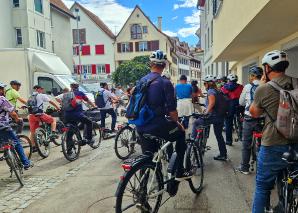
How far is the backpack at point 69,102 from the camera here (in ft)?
24.3

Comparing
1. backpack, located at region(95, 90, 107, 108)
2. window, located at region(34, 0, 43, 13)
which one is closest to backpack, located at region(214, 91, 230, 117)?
backpack, located at region(95, 90, 107, 108)

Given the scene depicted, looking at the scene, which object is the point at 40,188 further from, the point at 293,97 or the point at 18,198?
the point at 293,97

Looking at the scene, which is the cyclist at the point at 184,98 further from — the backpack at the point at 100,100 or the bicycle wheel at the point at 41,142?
the bicycle wheel at the point at 41,142

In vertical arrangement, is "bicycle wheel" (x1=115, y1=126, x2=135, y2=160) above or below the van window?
below

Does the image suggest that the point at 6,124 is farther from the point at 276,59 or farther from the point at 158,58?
the point at 276,59

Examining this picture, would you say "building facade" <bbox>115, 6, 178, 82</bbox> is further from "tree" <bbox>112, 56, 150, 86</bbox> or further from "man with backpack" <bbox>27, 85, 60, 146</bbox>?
"man with backpack" <bbox>27, 85, 60, 146</bbox>

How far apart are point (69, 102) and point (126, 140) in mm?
1655

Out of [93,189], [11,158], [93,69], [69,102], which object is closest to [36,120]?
[69,102]

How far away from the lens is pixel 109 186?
5340 millimetres

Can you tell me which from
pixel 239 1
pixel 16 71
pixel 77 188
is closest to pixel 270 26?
pixel 239 1

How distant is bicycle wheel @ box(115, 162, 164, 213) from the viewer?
135 inches

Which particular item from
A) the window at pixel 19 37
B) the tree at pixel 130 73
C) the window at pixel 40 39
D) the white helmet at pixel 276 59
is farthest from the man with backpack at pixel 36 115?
the tree at pixel 130 73

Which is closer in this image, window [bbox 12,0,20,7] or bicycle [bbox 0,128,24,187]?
bicycle [bbox 0,128,24,187]

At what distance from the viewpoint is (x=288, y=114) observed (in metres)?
2.81
